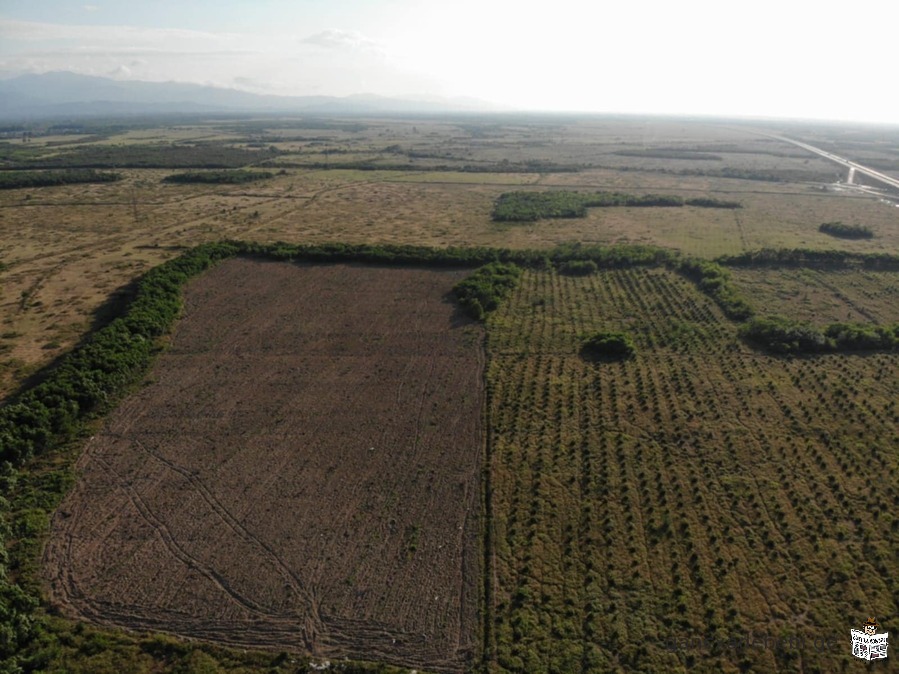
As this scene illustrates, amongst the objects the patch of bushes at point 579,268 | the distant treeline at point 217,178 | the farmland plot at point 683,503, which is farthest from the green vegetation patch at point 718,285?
the distant treeline at point 217,178

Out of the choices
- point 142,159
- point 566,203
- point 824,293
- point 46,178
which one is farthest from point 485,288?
point 142,159

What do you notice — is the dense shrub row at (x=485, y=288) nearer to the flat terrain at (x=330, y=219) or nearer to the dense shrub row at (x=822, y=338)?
the flat terrain at (x=330, y=219)

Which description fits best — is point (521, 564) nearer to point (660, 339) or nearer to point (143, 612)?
point (143, 612)

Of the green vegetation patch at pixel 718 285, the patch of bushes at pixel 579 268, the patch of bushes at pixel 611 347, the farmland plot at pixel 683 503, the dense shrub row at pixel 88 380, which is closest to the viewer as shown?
the farmland plot at pixel 683 503

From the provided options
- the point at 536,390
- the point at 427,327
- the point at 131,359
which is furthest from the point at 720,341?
the point at 131,359

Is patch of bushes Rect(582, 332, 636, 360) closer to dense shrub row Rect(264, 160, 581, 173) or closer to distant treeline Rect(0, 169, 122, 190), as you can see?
dense shrub row Rect(264, 160, 581, 173)
